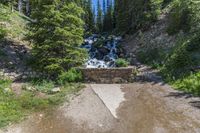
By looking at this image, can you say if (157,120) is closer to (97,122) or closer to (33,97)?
(97,122)

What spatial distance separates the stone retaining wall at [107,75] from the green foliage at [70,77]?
426 millimetres

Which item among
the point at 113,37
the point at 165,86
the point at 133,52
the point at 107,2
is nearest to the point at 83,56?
the point at 165,86

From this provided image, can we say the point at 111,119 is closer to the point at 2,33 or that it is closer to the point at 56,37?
the point at 56,37

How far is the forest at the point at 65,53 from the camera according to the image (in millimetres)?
16688

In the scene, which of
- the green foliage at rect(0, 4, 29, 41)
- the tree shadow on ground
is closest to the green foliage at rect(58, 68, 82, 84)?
the tree shadow on ground

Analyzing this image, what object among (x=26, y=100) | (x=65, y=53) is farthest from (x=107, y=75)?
(x=26, y=100)

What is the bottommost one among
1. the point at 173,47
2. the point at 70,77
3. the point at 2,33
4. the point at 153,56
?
the point at 70,77

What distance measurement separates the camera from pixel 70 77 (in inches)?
752

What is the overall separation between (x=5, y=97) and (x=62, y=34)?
5701 mm

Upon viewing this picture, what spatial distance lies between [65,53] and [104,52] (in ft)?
41.7

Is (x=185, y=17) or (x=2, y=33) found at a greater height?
(x=185, y=17)

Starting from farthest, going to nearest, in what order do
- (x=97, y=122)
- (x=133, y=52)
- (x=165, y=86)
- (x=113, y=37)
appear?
(x=113, y=37)
(x=133, y=52)
(x=165, y=86)
(x=97, y=122)

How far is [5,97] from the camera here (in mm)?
15656

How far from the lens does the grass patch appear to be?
13.1 m
